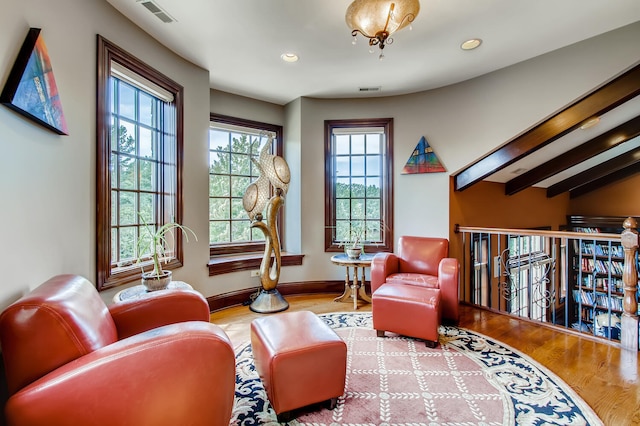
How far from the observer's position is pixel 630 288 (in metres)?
2.33

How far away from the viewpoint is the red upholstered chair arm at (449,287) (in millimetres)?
2760

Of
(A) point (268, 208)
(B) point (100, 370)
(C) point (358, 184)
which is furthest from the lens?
(C) point (358, 184)

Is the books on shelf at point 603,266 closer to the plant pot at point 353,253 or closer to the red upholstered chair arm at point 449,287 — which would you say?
Result: the red upholstered chair arm at point 449,287

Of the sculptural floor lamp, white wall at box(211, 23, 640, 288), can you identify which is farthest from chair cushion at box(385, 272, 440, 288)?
the sculptural floor lamp

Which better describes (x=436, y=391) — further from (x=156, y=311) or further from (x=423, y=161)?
(x=423, y=161)

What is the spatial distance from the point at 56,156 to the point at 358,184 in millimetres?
3180

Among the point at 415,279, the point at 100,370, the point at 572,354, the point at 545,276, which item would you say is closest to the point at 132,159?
the point at 100,370

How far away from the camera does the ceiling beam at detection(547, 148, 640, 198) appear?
14.8ft

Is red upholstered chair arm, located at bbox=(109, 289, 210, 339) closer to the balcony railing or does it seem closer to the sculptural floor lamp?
the sculptural floor lamp

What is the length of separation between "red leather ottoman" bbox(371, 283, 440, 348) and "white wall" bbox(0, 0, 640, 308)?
1.46 m

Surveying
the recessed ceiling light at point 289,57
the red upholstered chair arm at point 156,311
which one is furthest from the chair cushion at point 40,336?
the recessed ceiling light at point 289,57

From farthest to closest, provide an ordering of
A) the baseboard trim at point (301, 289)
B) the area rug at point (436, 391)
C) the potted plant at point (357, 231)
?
the potted plant at point (357, 231), the baseboard trim at point (301, 289), the area rug at point (436, 391)

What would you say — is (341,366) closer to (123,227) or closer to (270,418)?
(270,418)

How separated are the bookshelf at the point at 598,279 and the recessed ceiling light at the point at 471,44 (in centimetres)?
439
